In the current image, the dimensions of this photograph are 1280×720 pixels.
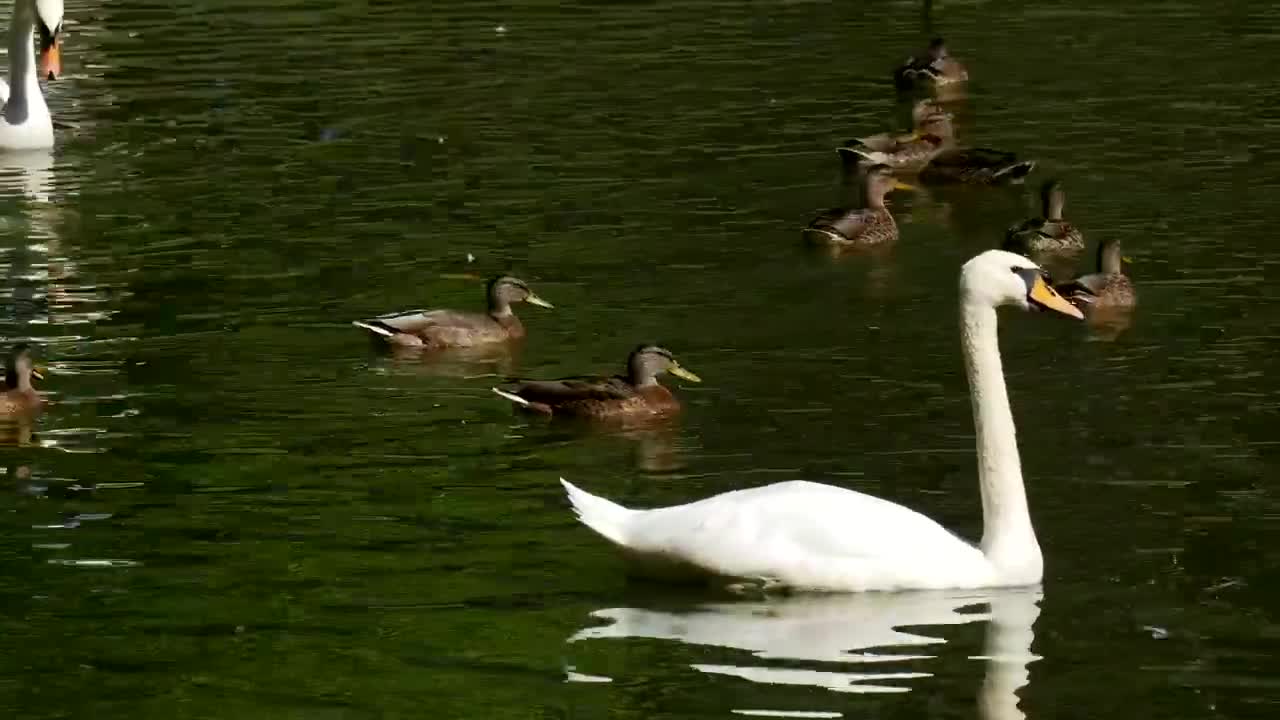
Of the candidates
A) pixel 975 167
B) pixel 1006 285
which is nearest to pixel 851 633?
pixel 1006 285

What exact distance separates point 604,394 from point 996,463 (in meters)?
3.92

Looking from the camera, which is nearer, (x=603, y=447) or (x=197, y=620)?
(x=197, y=620)

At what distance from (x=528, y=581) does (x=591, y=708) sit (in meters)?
1.69

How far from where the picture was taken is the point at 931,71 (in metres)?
27.2

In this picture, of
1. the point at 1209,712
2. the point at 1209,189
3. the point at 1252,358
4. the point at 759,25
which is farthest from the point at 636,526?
the point at 759,25

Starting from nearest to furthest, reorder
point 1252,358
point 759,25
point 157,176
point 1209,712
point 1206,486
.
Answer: point 1209,712 → point 1206,486 → point 1252,358 → point 157,176 → point 759,25

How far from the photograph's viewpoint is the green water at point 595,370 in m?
10.7

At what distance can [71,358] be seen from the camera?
17000 mm

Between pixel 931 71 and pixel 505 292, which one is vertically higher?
pixel 931 71

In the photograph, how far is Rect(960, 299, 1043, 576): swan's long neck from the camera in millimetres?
11359

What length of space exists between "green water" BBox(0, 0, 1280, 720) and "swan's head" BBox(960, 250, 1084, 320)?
108 cm

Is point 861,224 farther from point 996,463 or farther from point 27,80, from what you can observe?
point 27,80

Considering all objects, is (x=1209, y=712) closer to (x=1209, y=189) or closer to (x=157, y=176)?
(x=1209, y=189)

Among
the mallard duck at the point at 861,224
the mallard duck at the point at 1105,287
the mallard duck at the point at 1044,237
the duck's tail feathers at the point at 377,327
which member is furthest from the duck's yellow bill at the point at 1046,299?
the mallard duck at the point at 861,224
